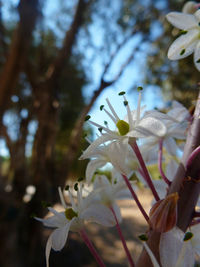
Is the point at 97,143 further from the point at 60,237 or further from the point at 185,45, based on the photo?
the point at 185,45

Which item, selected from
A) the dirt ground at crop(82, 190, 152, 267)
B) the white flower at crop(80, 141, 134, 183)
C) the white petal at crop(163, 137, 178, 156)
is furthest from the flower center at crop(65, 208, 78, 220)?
the dirt ground at crop(82, 190, 152, 267)

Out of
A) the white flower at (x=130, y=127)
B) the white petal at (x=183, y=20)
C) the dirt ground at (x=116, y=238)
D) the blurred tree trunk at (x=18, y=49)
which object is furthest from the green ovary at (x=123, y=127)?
the dirt ground at (x=116, y=238)

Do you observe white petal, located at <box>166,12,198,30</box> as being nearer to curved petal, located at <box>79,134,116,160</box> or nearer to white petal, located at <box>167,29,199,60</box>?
white petal, located at <box>167,29,199,60</box>

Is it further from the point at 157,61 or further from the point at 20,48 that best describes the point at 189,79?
the point at 20,48

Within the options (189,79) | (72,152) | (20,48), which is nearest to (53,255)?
(72,152)

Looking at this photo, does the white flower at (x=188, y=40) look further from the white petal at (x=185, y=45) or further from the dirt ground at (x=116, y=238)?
the dirt ground at (x=116, y=238)
